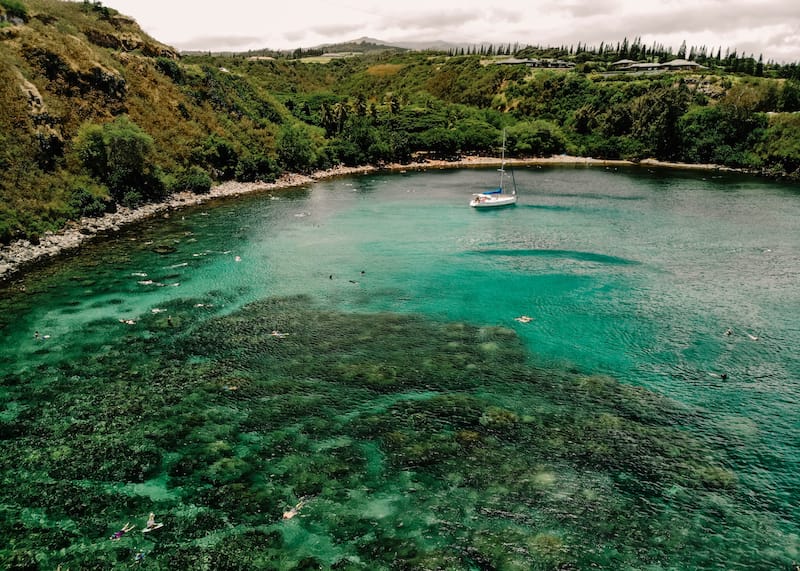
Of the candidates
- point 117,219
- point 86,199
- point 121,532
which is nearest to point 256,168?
point 117,219

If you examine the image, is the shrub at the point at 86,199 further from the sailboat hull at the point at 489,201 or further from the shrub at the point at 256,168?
the sailboat hull at the point at 489,201

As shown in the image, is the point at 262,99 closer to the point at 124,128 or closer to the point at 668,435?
the point at 124,128

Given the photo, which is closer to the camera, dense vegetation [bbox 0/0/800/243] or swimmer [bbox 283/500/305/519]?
swimmer [bbox 283/500/305/519]

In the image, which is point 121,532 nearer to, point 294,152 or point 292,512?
point 292,512

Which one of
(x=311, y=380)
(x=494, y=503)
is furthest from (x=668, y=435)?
(x=311, y=380)

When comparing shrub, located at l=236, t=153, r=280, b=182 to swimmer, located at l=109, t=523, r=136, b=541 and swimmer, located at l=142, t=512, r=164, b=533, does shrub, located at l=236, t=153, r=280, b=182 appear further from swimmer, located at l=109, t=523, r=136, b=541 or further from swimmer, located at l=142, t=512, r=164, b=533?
swimmer, located at l=109, t=523, r=136, b=541

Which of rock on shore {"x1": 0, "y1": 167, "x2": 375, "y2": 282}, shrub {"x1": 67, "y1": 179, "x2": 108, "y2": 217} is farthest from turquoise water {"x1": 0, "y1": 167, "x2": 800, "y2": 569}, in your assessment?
shrub {"x1": 67, "y1": 179, "x2": 108, "y2": 217}
